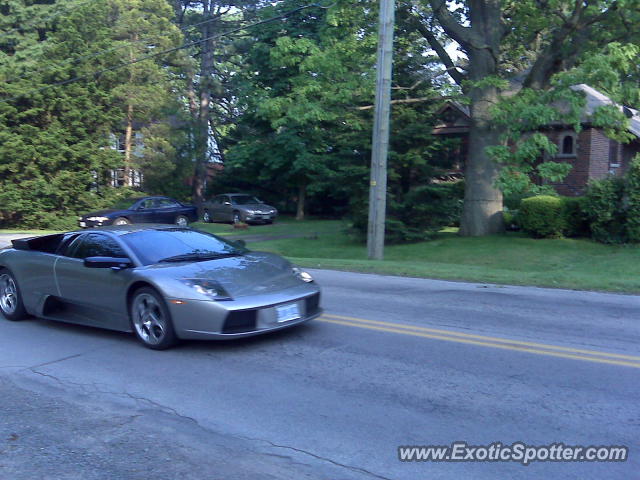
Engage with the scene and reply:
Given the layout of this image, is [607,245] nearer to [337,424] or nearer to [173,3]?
[337,424]

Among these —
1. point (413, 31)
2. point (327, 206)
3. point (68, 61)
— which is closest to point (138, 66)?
point (68, 61)

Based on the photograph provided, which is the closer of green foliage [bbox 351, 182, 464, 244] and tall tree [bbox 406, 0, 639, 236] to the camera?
tall tree [bbox 406, 0, 639, 236]

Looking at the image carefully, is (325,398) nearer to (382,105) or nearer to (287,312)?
(287,312)

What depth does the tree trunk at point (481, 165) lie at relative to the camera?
790 inches

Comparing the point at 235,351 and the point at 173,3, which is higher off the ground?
the point at 173,3

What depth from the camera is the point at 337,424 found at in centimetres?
499

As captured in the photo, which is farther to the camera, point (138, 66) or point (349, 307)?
point (138, 66)

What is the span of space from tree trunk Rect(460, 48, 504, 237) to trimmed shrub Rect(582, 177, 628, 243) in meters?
2.94

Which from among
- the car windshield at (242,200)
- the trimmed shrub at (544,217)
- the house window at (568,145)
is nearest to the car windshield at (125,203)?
the car windshield at (242,200)

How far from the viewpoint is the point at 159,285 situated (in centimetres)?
702

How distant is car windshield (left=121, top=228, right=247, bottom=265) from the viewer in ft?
25.1

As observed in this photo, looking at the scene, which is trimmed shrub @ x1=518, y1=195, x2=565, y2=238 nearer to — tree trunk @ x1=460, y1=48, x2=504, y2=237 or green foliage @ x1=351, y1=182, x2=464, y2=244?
tree trunk @ x1=460, y1=48, x2=504, y2=237

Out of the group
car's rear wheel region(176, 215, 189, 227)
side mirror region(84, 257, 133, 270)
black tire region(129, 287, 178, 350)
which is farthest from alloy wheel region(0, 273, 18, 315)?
car's rear wheel region(176, 215, 189, 227)

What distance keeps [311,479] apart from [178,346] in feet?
11.6
